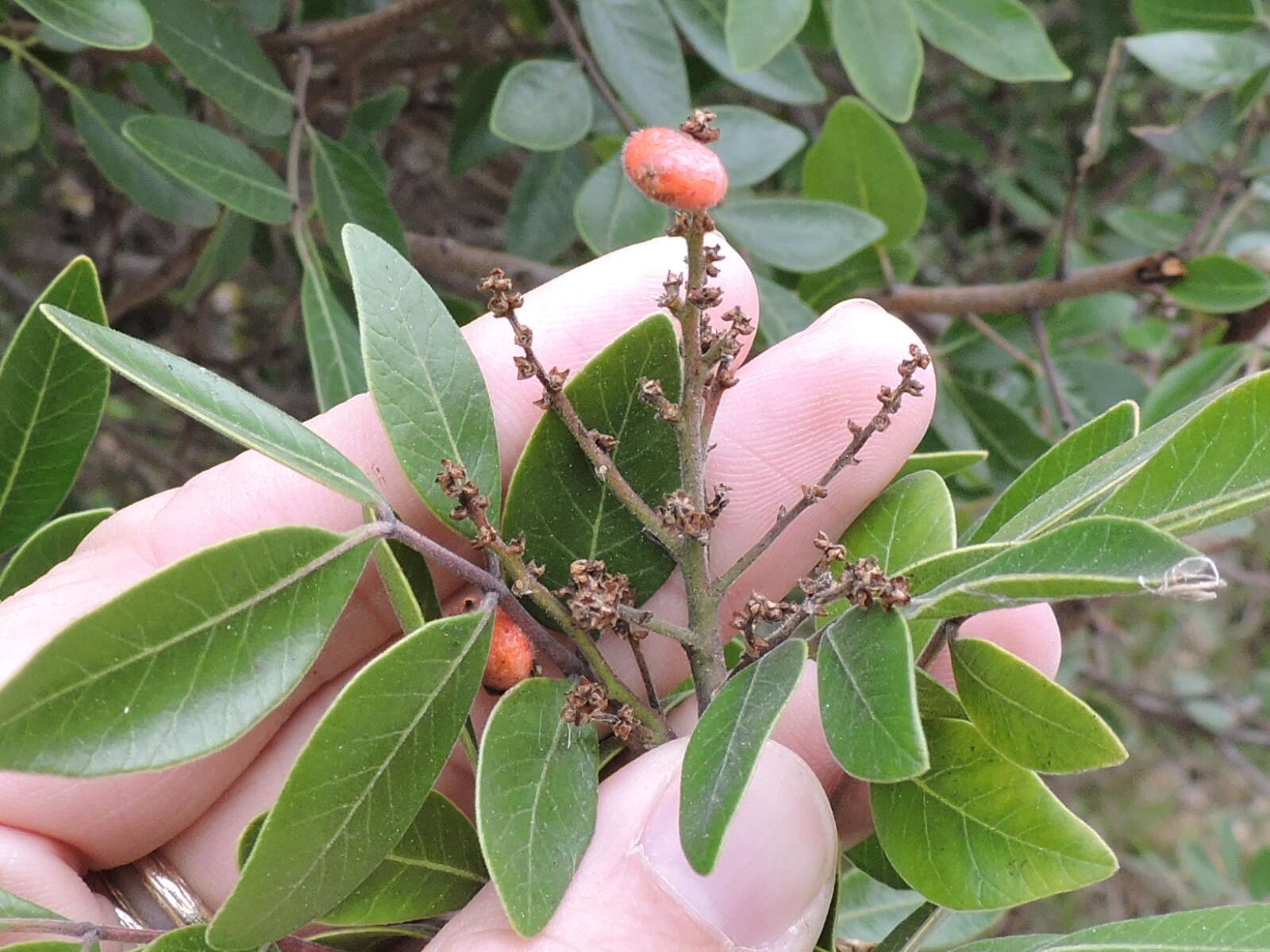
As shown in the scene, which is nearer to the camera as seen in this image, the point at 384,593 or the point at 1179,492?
the point at 1179,492

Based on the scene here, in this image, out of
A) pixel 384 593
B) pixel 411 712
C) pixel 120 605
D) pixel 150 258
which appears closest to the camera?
pixel 120 605

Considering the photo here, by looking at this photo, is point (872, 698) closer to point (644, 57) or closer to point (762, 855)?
point (762, 855)

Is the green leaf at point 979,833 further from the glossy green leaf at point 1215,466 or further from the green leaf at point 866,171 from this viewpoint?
the green leaf at point 866,171

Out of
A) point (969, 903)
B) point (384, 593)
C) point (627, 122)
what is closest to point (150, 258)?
point (627, 122)

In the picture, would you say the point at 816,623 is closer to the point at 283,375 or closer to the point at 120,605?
the point at 120,605

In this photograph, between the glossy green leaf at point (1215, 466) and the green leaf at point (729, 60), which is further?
the green leaf at point (729, 60)

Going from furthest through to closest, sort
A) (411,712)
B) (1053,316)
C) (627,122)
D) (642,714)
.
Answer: (1053,316)
(627,122)
(642,714)
(411,712)

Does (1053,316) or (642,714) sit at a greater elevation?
(642,714)

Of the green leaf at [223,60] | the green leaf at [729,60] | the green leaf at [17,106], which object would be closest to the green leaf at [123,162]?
the green leaf at [17,106]
